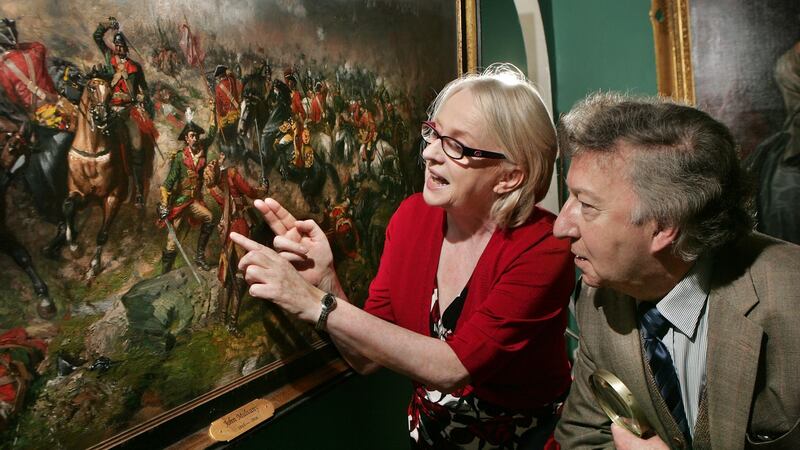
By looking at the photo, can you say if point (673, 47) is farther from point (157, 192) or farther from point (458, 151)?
point (157, 192)

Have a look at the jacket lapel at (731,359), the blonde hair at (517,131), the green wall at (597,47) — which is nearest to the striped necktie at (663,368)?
the jacket lapel at (731,359)

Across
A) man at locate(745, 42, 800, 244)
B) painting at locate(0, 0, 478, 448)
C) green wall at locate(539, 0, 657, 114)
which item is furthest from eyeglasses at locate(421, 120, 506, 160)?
green wall at locate(539, 0, 657, 114)

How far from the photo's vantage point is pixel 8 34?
1.00 meters

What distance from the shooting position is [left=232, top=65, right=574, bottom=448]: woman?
164cm

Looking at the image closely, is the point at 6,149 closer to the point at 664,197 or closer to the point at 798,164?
the point at 664,197

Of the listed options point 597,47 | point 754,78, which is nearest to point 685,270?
point 754,78

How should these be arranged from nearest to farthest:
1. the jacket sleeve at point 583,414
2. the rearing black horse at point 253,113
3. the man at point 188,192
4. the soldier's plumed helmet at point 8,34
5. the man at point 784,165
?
the soldier's plumed helmet at point 8,34 → the man at point 188,192 → the rearing black horse at point 253,113 → the jacket sleeve at point 583,414 → the man at point 784,165

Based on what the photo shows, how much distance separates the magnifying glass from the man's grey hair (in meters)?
0.37

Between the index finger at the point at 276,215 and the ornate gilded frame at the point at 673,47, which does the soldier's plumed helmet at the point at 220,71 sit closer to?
the index finger at the point at 276,215

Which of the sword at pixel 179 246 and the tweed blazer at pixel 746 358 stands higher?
the sword at pixel 179 246

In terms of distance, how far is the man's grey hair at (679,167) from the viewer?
4.63ft

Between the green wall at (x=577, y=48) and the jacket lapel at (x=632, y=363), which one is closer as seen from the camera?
the jacket lapel at (x=632, y=363)

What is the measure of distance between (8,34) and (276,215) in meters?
0.80

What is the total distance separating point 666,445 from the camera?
159 cm
